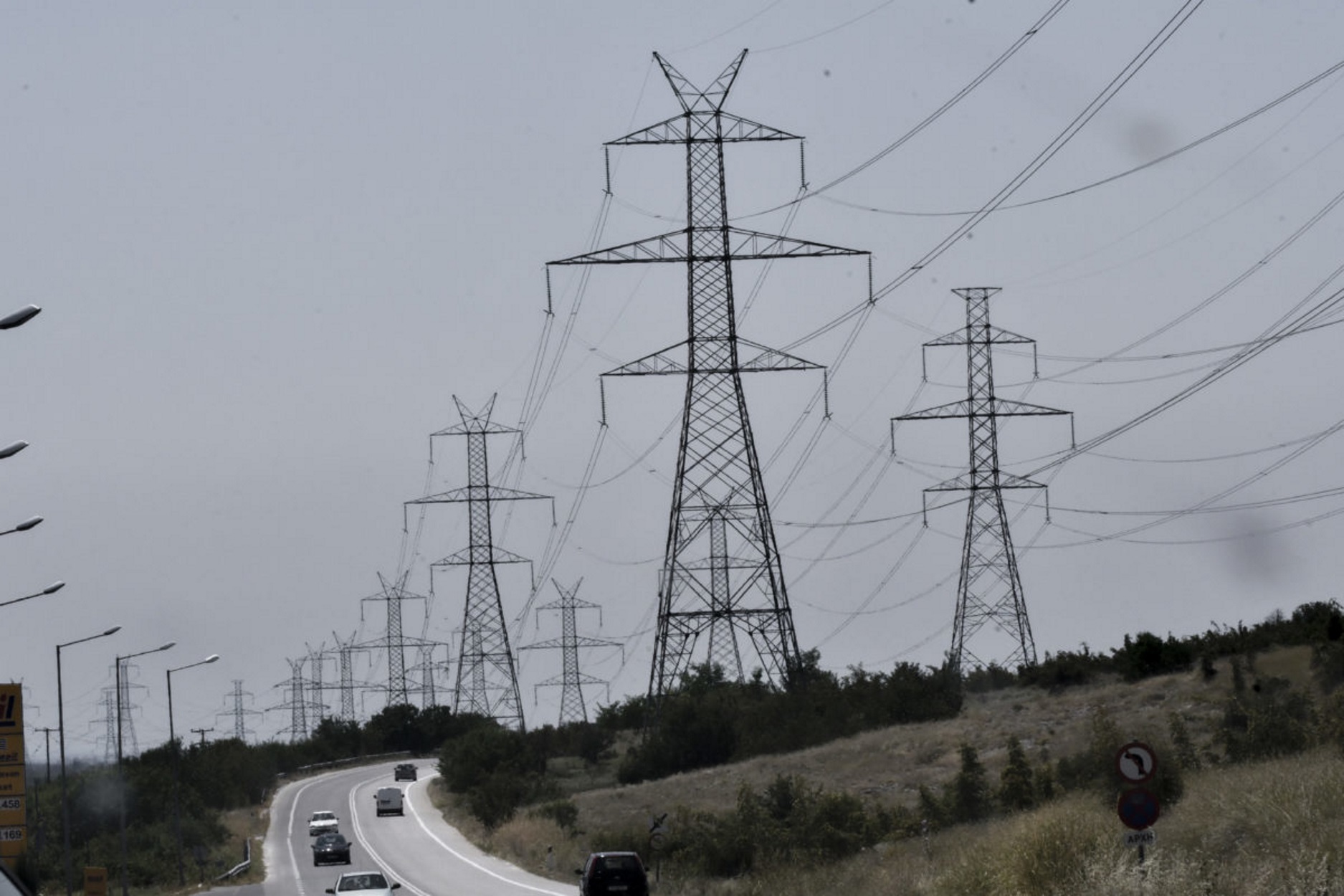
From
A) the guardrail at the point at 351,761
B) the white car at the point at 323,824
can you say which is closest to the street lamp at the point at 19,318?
the white car at the point at 323,824

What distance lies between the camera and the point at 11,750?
154 ft

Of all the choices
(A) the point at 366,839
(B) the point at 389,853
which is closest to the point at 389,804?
(A) the point at 366,839

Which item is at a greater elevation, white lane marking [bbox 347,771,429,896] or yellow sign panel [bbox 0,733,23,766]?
yellow sign panel [bbox 0,733,23,766]

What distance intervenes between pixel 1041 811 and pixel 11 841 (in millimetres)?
28207

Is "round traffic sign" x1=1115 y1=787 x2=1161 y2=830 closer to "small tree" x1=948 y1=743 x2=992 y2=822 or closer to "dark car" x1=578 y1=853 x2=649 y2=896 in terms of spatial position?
"dark car" x1=578 y1=853 x2=649 y2=896

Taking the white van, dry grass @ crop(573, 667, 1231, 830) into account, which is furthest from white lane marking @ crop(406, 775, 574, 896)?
dry grass @ crop(573, 667, 1231, 830)

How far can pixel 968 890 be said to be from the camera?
28.2 metres

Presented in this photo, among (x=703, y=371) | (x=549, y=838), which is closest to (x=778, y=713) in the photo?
(x=549, y=838)

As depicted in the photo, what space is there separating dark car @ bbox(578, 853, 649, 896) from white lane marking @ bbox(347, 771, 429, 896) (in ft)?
47.0

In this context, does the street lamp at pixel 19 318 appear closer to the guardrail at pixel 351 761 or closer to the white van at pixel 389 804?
the white van at pixel 389 804

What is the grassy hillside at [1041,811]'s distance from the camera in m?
23.7

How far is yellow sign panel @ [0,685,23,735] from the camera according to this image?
47188 millimetres

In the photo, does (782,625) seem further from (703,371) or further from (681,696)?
(681,696)

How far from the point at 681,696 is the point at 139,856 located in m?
28.6
